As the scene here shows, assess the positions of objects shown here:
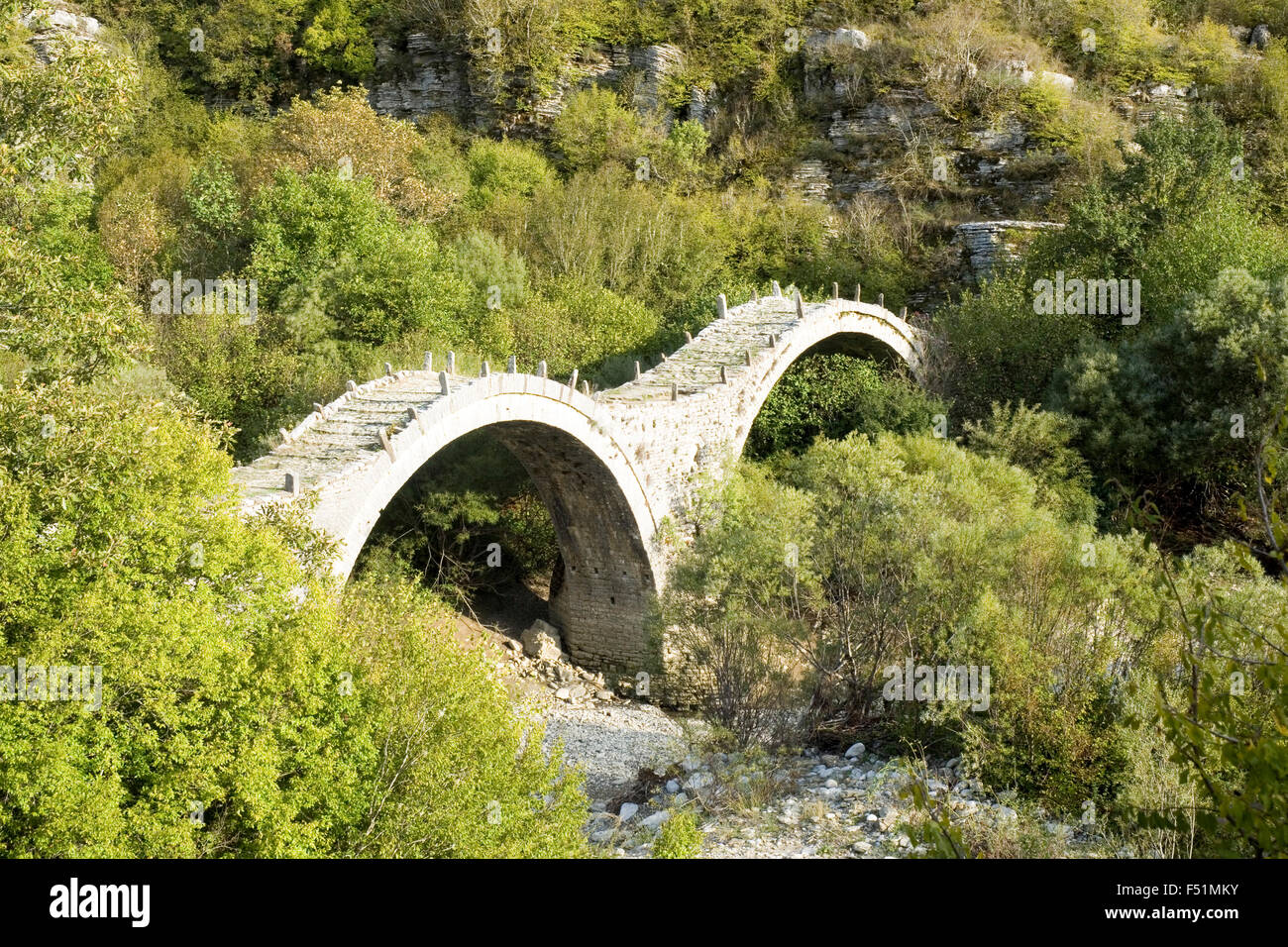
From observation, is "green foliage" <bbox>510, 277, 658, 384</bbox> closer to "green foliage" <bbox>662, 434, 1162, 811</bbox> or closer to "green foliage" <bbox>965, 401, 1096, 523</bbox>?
"green foliage" <bbox>965, 401, 1096, 523</bbox>

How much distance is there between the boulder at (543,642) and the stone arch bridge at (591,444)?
0.24 m

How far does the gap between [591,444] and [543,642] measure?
4912mm

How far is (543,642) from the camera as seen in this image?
855 inches

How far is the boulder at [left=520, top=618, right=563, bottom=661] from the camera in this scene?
21.7m

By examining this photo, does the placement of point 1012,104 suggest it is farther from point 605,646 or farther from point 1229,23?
point 605,646

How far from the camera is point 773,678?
16312mm

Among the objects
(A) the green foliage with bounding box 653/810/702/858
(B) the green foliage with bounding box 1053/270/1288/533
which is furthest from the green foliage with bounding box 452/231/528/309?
(A) the green foliage with bounding box 653/810/702/858

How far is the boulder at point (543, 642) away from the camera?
71.1ft

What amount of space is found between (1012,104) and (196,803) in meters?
34.9

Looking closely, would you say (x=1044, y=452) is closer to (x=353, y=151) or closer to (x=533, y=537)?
(x=533, y=537)

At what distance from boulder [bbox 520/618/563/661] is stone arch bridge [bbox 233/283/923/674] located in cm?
24

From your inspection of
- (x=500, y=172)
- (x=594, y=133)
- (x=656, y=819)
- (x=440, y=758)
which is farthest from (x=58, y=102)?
(x=594, y=133)

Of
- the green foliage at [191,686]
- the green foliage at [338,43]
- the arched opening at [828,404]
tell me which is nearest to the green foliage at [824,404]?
the arched opening at [828,404]
